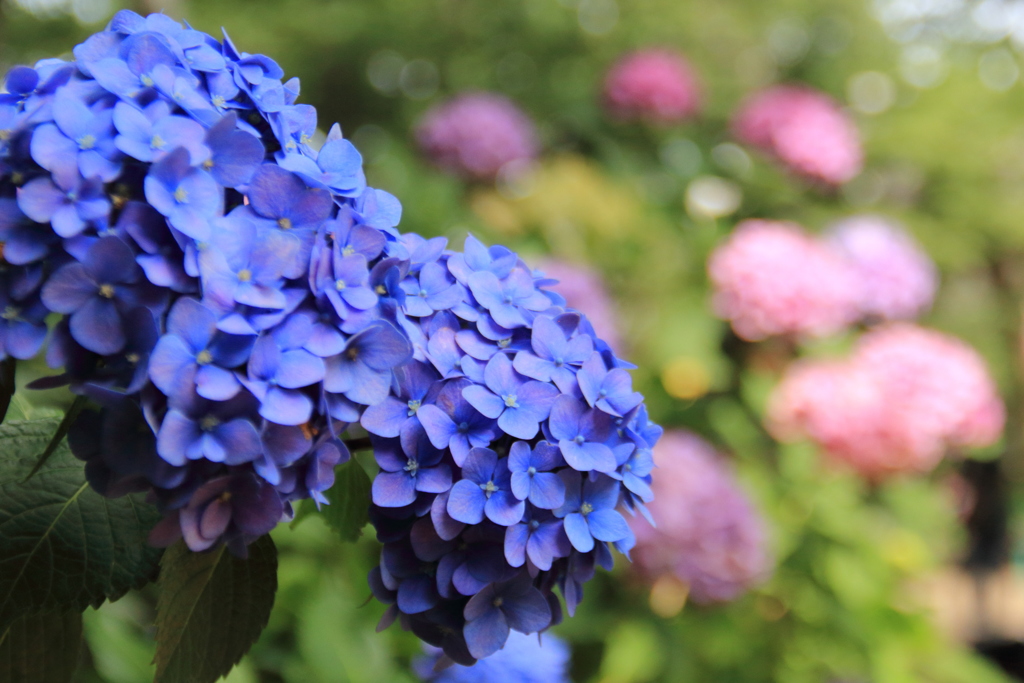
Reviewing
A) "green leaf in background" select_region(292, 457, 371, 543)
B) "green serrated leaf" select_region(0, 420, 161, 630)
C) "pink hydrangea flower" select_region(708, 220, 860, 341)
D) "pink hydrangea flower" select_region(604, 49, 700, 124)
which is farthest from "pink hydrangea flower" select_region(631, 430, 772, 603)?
"pink hydrangea flower" select_region(604, 49, 700, 124)

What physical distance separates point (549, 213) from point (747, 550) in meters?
0.70

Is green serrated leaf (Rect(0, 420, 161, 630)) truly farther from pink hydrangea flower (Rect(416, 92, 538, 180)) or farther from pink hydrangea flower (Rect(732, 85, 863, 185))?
pink hydrangea flower (Rect(732, 85, 863, 185))

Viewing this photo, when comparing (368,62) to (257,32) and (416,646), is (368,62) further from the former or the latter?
(416,646)

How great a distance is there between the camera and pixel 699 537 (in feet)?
3.67

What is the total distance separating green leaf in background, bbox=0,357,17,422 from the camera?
0.31m

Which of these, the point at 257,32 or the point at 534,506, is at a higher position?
the point at 534,506

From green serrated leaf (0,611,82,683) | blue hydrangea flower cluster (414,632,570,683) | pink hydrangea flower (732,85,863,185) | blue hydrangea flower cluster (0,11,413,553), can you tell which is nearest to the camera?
blue hydrangea flower cluster (0,11,413,553)

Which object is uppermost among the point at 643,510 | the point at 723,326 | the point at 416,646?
the point at 643,510

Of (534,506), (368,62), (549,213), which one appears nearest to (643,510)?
(534,506)

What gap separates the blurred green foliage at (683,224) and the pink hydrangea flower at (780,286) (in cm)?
7

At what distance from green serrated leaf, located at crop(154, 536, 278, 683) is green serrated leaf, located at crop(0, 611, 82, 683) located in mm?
67

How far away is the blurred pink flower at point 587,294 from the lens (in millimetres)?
1188

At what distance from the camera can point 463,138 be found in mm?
1562

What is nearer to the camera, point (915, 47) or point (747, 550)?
point (747, 550)
